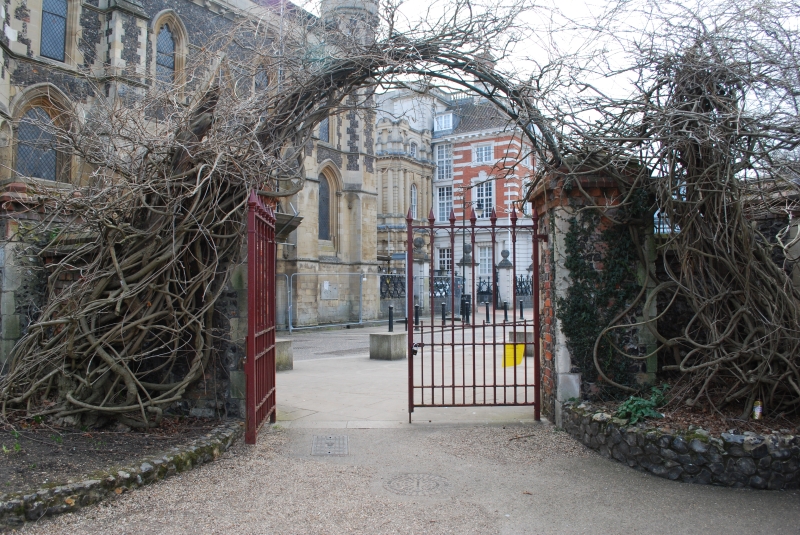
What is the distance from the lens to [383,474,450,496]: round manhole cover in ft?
14.4

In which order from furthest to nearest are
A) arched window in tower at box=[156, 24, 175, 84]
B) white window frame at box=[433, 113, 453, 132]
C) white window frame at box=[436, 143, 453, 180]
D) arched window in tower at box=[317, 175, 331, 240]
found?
white window frame at box=[433, 113, 453, 132] → white window frame at box=[436, 143, 453, 180] → arched window in tower at box=[317, 175, 331, 240] → arched window in tower at box=[156, 24, 175, 84]

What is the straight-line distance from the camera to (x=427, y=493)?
4.36 metres

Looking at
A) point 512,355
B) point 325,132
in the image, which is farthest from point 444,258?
point 512,355

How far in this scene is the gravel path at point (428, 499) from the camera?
3748 mm

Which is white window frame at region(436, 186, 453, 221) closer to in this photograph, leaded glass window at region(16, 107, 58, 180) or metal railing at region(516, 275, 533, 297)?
metal railing at region(516, 275, 533, 297)

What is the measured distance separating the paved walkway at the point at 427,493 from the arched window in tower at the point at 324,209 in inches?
791

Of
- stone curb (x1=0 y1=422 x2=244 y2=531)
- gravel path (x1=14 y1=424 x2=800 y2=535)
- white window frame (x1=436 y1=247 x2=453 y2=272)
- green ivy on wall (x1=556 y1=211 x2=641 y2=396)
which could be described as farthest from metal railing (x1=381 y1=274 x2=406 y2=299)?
stone curb (x1=0 y1=422 x2=244 y2=531)

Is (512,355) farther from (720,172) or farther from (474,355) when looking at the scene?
(720,172)

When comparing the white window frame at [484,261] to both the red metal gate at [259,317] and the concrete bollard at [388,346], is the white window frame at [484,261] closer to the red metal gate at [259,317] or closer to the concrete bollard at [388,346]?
the concrete bollard at [388,346]

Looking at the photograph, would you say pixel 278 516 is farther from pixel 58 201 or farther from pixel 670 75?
pixel 670 75

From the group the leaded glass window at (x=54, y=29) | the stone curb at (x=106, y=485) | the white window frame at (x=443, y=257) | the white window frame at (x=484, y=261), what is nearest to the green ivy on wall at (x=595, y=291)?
the stone curb at (x=106, y=485)

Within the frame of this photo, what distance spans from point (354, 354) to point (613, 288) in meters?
8.30

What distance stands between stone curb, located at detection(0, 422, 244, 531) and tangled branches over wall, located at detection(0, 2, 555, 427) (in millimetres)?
696

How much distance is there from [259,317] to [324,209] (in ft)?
67.6
